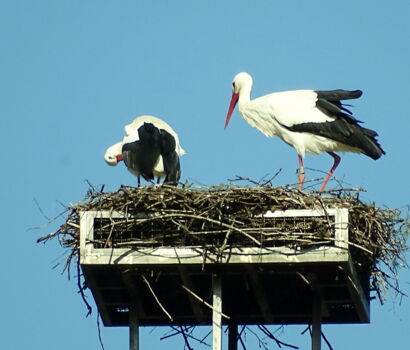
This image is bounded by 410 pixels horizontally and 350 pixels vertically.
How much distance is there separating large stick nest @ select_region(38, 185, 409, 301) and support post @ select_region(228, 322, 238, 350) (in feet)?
5.02

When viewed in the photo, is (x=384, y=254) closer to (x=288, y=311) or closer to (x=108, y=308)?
(x=288, y=311)

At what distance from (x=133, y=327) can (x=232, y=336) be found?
106 cm

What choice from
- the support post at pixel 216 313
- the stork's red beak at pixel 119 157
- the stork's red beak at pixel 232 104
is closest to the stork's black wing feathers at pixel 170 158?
the stork's red beak at pixel 119 157

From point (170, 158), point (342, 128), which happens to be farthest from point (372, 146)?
point (170, 158)

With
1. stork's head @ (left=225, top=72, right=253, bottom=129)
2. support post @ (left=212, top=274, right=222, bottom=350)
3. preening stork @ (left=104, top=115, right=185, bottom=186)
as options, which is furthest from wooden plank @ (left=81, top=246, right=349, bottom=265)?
stork's head @ (left=225, top=72, right=253, bottom=129)

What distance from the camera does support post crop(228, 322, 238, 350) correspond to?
14252 mm

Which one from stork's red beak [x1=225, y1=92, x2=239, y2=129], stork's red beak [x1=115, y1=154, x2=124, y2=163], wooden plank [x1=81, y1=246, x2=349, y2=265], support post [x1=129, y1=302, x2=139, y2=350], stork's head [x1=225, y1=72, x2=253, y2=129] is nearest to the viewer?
wooden plank [x1=81, y1=246, x2=349, y2=265]

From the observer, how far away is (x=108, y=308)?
14.3 m

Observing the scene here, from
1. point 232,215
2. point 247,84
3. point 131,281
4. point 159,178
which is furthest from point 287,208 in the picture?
point 247,84

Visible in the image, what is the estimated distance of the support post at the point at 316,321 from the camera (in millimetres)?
13586

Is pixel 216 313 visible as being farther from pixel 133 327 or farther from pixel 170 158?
pixel 170 158

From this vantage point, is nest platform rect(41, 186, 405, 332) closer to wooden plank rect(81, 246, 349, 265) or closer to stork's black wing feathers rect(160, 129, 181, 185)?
wooden plank rect(81, 246, 349, 265)

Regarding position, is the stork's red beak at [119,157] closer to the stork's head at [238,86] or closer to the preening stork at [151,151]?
the preening stork at [151,151]

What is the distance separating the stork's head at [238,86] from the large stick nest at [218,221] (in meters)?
3.95
